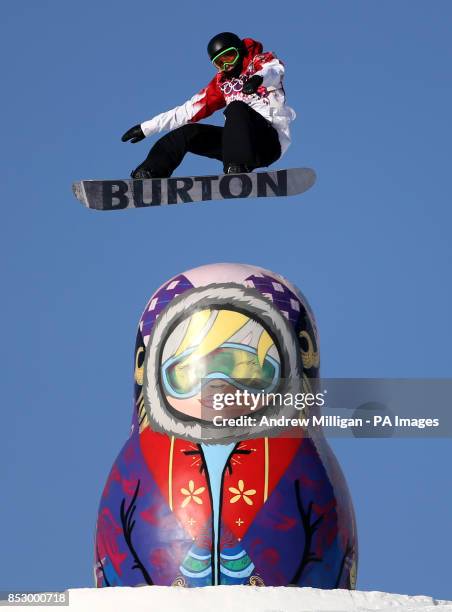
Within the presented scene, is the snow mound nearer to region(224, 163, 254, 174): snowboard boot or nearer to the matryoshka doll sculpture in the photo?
the matryoshka doll sculpture

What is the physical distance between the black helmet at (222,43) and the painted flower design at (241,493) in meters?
4.64

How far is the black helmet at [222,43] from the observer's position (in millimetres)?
15547

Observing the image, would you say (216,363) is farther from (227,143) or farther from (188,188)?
(227,143)

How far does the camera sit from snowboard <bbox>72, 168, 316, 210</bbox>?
50.9 feet

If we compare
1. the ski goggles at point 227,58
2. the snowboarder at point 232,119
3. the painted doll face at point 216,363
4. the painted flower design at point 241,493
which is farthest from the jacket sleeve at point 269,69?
the painted flower design at point 241,493

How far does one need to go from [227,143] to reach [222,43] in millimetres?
998

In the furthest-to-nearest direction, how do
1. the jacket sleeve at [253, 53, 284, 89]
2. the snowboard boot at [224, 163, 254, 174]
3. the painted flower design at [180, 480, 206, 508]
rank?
1. the jacket sleeve at [253, 53, 284, 89]
2. the snowboard boot at [224, 163, 254, 174]
3. the painted flower design at [180, 480, 206, 508]

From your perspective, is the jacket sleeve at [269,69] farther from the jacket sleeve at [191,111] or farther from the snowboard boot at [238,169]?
the snowboard boot at [238,169]

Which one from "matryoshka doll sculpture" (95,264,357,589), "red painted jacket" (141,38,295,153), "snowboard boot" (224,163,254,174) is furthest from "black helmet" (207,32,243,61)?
"matryoshka doll sculpture" (95,264,357,589)

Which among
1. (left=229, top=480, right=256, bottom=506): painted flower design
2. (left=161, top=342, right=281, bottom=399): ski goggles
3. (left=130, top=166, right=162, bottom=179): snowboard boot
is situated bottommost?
(left=229, top=480, right=256, bottom=506): painted flower design

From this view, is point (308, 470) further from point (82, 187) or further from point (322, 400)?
point (82, 187)

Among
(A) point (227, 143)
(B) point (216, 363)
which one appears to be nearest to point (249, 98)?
(A) point (227, 143)

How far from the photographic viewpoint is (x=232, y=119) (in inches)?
611

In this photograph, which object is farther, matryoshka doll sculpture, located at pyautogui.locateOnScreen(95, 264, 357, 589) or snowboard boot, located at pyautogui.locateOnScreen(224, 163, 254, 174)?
snowboard boot, located at pyautogui.locateOnScreen(224, 163, 254, 174)
